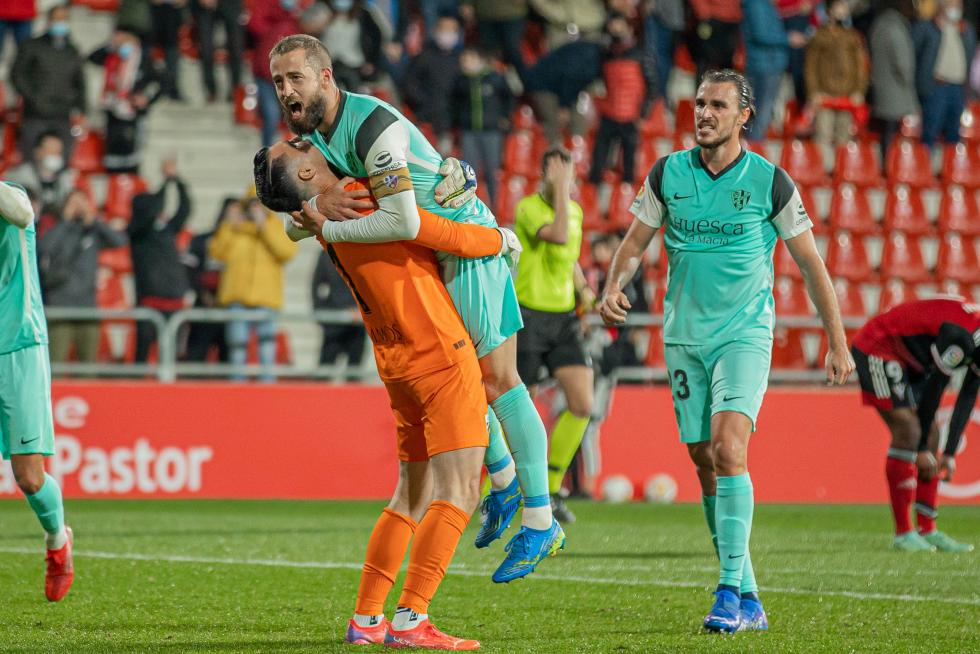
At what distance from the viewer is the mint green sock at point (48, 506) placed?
6.84 meters

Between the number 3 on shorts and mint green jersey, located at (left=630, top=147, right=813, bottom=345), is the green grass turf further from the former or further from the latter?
mint green jersey, located at (left=630, top=147, right=813, bottom=345)

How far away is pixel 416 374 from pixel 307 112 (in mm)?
1002

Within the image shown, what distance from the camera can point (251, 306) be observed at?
13820mm

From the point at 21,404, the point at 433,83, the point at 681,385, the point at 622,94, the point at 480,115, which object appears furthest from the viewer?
the point at 622,94

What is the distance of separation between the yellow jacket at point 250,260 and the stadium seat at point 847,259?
6930mm

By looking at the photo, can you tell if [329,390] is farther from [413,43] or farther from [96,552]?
[413,43]

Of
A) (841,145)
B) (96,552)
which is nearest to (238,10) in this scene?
(841,145)

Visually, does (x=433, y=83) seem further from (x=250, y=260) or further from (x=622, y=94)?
(x=250, y=260)

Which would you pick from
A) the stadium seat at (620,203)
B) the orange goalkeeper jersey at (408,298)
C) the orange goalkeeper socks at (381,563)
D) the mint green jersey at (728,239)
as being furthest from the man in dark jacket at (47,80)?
the orange goalkeeper socks at (381,563)

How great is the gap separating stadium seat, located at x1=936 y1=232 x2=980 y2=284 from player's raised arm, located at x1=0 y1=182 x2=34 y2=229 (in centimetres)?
1360

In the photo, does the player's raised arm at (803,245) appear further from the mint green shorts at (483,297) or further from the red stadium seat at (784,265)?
the red stadium seat at (784,265)

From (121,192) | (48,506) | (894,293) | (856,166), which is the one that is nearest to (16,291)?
(48,506)

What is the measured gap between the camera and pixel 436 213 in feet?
18.5

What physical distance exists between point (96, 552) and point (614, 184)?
379 inches
